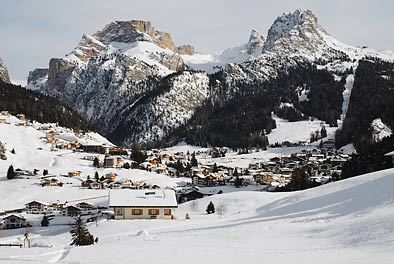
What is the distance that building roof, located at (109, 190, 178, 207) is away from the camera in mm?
64875

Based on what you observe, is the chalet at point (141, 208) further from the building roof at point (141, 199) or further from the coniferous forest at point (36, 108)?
the coniferous forest at point (36, 108)

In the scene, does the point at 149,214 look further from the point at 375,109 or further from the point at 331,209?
the point at 375,109

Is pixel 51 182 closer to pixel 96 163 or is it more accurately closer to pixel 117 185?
pixel 117 185

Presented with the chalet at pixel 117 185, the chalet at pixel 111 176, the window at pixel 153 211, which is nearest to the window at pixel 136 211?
the window at pixel 153 211

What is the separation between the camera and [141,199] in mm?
67000

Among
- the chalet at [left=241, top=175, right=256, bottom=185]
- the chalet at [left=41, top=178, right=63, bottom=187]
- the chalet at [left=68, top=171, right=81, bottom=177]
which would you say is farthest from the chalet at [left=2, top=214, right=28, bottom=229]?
the chalet at [left=241, top=175, right=256, bottom=185]

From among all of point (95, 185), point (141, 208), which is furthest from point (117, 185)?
point (141, 208)

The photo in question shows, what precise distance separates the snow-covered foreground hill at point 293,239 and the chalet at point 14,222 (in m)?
24.1

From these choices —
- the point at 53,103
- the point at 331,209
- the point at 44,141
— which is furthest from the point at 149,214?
the point at 53,103

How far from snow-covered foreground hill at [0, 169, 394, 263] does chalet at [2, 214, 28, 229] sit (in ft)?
78.9

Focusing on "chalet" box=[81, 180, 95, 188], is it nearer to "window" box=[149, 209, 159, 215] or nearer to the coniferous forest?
"window" box=[149, 209, 159, 215]

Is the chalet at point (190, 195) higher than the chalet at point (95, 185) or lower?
lower

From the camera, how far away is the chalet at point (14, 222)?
70.7 m

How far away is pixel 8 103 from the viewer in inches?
6954
